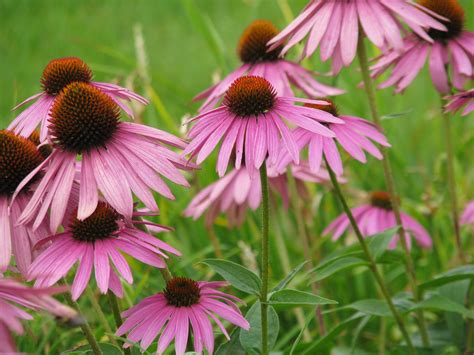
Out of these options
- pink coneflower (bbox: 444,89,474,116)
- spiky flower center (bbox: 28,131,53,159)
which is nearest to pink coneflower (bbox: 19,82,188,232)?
spiky flower center (bbox: 28,131,53,159)

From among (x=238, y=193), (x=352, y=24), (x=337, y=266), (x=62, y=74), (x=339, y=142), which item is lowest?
(x=337, y=266)

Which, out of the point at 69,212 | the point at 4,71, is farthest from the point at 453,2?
the point at 4,71

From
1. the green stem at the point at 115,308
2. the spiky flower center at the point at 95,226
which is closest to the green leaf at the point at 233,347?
the green stem at the point at 115,308

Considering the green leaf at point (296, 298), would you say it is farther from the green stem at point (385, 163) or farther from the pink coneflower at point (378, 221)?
the pink coneflower at point (378, 221)

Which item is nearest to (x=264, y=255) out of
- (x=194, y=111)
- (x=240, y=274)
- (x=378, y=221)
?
(x=240, y=274)

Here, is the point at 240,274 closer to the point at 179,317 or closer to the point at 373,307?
the point at 179,317

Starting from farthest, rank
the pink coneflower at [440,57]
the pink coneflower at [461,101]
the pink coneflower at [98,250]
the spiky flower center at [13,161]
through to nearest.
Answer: the pink coneflower at [440,57] → the pink coneflower at [461,101] → the spiky flower center at [13,161] → the pink coneflower at [98,250]
